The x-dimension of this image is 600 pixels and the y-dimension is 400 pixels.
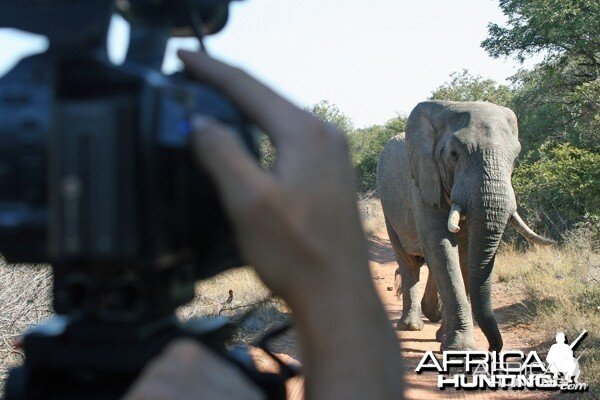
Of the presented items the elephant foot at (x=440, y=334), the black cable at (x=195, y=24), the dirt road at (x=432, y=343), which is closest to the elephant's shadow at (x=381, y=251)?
the dirt road at (x=432, y=343)

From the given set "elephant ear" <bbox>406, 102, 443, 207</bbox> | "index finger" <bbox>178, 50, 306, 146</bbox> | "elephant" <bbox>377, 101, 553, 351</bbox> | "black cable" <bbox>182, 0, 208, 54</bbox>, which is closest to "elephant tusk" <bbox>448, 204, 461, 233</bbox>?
"elephant" <bbox>377, 101, 553, 351</bbox>

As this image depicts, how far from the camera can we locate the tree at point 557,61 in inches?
512

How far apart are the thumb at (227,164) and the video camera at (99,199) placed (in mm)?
46

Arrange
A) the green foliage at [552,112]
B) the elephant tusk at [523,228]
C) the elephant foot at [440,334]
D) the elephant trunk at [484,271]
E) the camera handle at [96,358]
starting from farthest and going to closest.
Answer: the green foliage at [552,112]
the elephant foot at [440,334]
the elephant tusk at [523,228]
the elephant trunk at [484,271]
the camera handle at [96,358]

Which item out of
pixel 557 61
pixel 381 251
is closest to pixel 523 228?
pixel 557 61

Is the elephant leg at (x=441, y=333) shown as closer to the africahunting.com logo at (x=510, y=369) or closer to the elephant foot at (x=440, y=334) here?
the elephant foot at (x=440, y=334)

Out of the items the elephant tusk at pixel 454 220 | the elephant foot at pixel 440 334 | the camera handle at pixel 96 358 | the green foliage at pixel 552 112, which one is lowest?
the elephant foot at pixel 440 334

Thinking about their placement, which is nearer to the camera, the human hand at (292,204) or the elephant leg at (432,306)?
the human hand at (292,204)

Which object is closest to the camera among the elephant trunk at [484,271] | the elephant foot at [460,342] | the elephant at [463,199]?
the elephant trunk at [484,271]

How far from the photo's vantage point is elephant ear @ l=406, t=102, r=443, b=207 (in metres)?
7.37

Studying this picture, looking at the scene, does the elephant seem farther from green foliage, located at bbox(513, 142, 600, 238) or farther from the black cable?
the black cable

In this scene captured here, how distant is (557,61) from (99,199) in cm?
1540

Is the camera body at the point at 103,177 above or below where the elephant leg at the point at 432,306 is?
above

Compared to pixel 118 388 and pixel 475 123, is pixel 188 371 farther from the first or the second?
pixel 475 123
